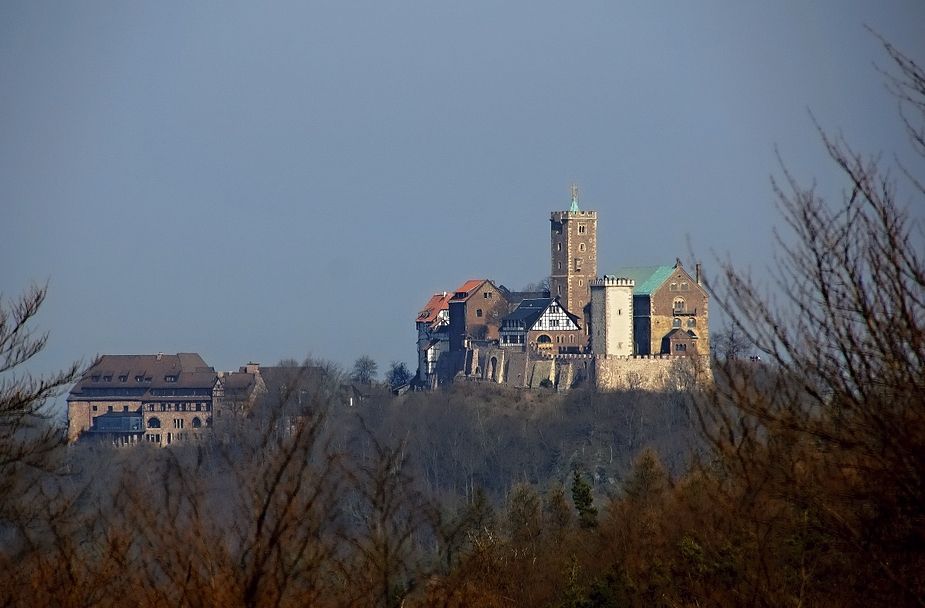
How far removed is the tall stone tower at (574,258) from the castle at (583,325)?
0.06m

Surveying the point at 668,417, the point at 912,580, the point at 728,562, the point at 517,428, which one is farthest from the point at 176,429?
the point at 912,580

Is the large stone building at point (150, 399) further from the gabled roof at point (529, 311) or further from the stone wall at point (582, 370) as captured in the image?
the gabled roof at point (529, 311)

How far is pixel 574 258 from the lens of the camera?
110m

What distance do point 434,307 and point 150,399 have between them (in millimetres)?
19409

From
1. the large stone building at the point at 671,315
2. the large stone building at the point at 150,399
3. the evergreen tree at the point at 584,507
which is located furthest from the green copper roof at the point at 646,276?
the evergreen tree at the point at 584,507

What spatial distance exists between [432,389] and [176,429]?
55.8 feet

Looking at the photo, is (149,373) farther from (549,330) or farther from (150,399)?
(549,330)

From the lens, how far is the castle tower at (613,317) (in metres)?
106

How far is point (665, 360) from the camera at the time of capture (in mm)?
105875

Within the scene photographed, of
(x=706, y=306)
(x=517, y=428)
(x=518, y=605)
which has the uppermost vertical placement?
(x=706, y=306)

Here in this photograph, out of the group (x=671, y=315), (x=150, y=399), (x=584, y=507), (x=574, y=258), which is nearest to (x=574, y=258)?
(x=574, y=258)

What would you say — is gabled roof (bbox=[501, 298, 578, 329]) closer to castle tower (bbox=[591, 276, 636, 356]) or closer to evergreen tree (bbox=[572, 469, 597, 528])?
castle tower (bbox=[591, 276, 636, 356])

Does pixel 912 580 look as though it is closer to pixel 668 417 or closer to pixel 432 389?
pixel 668 417

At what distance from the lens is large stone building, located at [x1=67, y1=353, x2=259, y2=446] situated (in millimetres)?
117562
